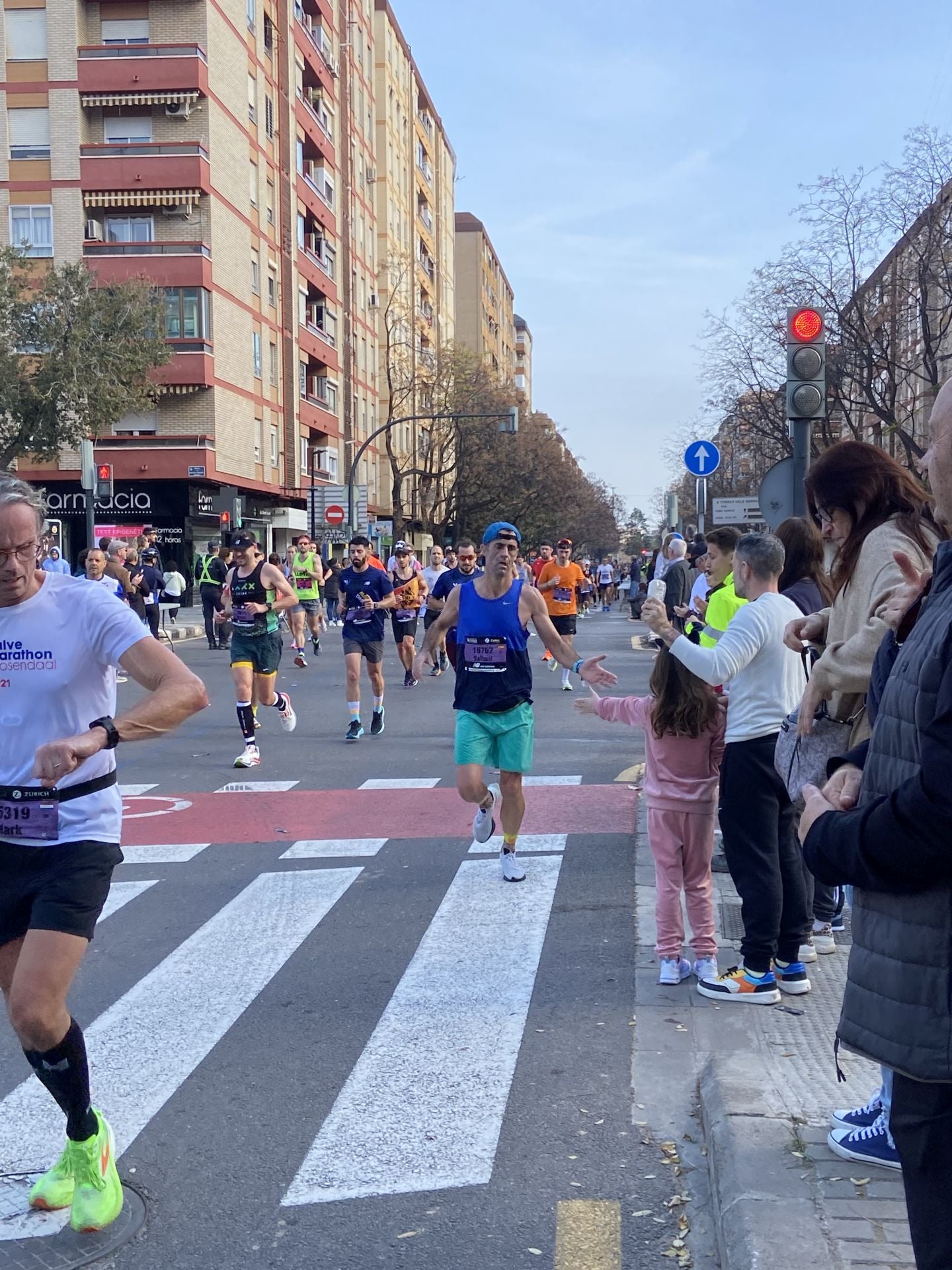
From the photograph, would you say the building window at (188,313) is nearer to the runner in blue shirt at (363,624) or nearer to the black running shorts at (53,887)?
the runner in blue shirt at (363,624)

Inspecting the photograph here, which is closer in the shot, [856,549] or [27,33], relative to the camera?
[856,549]

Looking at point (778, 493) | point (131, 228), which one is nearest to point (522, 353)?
point (131, 228)

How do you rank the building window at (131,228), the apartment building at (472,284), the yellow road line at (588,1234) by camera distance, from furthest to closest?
1. the apartment building at (472,284)
2. the building window at (131,228)
3. the yellow road line at (588,1234)

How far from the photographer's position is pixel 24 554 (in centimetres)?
361

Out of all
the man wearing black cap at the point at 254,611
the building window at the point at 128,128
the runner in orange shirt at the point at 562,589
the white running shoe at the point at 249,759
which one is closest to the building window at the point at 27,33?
the building window at the point at 128,128

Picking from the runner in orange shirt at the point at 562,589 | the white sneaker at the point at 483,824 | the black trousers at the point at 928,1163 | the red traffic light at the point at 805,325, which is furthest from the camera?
the runner in orange shirt at the point at 562,589

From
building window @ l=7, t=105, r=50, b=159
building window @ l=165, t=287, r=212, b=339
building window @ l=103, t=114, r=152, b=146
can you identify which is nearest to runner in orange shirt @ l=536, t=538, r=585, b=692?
building window @ l=165, t=287, r=212, b=339

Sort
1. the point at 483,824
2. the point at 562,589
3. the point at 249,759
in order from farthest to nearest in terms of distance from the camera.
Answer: the point at 562,589 < the point at 249,759 < the point at 483,824

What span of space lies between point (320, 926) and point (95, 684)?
315 cm

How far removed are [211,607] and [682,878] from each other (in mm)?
22441

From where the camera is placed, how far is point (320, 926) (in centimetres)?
657

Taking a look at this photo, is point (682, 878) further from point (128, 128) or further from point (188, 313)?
point (128, 128)

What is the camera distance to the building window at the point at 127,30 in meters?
41.4

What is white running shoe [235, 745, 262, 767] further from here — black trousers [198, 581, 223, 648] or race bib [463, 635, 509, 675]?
black trousers [198, 581, 223, 648]
